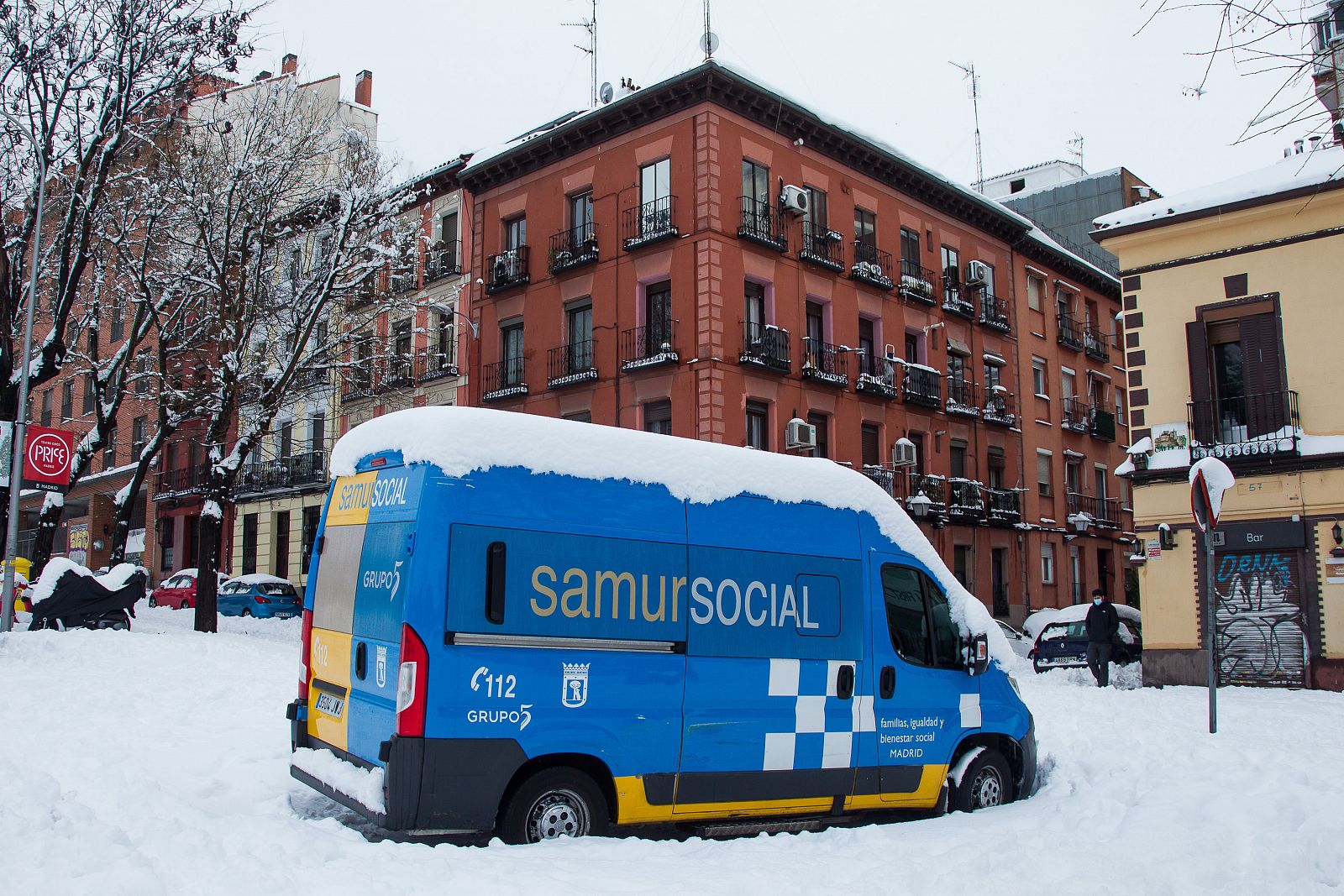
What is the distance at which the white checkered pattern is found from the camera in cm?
740

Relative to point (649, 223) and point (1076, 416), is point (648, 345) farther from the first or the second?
point (1076, 416)

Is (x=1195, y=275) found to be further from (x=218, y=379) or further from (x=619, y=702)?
(x=218, y=379)

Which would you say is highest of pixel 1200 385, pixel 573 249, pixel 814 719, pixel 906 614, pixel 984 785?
pixel 573 249

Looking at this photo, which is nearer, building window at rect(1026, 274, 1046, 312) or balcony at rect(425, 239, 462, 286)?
balcony at rect(425, 239, 462, 286)

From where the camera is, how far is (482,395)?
105 feet

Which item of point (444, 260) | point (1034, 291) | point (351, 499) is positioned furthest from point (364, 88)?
point (351, 499)

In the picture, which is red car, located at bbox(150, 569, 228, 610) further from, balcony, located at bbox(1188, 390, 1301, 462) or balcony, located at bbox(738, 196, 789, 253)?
balcony, located at bbox(1188, 390, 1301, 462)

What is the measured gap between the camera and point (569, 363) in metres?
29.6

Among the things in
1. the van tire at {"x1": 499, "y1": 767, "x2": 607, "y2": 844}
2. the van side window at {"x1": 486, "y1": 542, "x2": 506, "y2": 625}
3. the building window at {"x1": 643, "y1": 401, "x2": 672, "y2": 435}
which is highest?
the building window at {"x1": 643, "y1": 401, "x2": 672, "y2": 435}

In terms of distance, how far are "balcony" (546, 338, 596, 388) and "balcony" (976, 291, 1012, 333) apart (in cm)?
1343

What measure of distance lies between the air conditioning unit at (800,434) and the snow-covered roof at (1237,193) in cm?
868

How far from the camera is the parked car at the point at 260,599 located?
33.2m

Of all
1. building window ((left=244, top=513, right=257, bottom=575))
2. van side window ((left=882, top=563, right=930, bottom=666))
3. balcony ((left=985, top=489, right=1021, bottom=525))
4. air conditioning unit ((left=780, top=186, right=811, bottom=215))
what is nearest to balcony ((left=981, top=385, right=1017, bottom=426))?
balcony ((left=985, top=489, right=1021, bottom=525))

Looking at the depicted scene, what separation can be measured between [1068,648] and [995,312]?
53.7 feet
